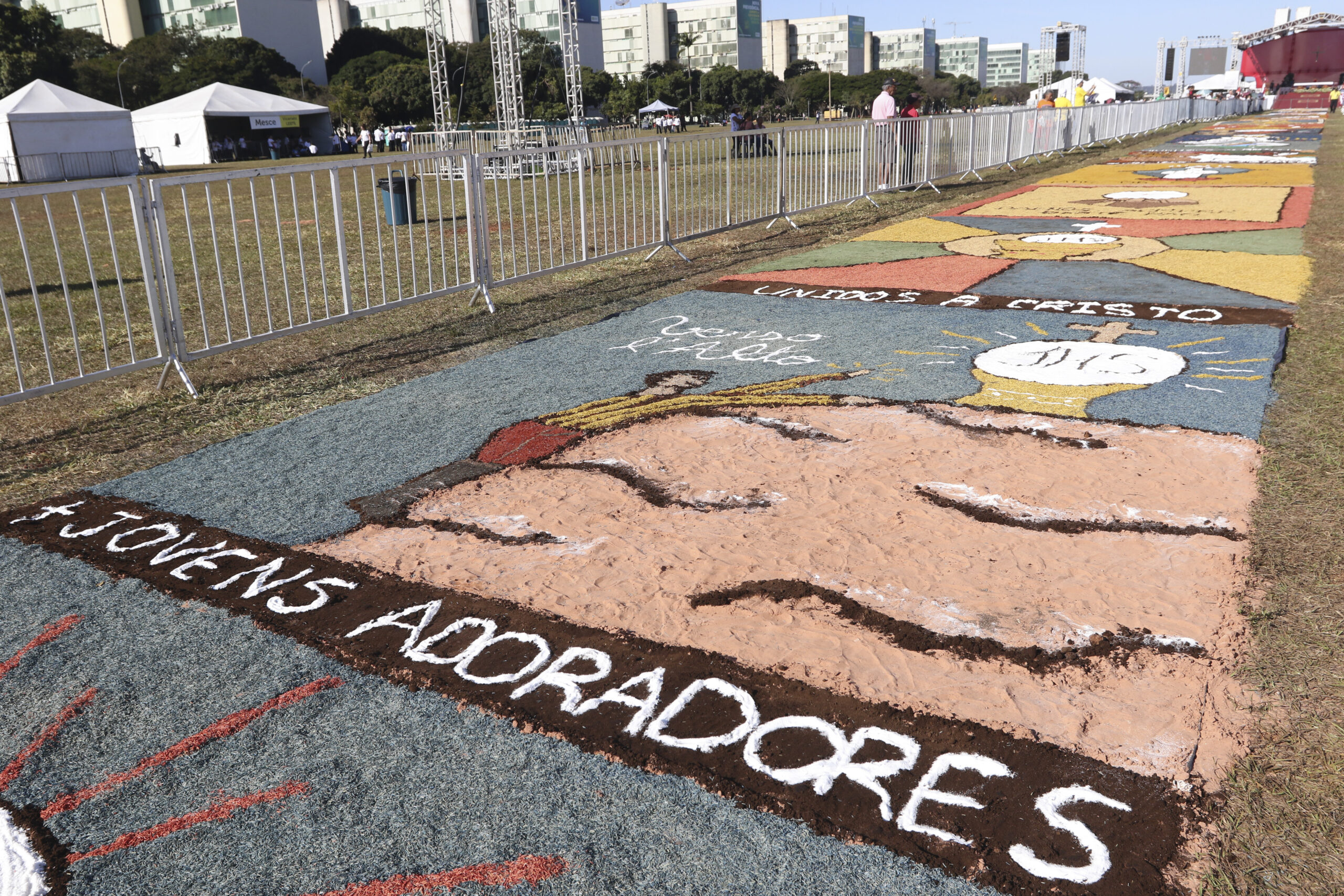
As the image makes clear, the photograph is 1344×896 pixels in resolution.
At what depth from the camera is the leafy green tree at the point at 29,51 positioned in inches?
2190

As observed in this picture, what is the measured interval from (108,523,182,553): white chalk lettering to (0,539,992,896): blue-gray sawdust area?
32.8 inches

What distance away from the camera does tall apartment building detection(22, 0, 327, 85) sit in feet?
315

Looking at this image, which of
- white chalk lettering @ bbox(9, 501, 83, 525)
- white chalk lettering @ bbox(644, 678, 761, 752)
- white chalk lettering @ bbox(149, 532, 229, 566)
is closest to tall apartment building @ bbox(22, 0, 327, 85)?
white chalk lettering @ bbox(9, 501, 83, 525)

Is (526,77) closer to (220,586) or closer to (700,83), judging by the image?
(700,83)

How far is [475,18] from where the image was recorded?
126m

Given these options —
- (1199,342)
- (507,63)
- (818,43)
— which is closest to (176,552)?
(1199,342)

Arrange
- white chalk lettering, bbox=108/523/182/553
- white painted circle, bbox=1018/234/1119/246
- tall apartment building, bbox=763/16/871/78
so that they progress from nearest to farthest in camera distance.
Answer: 1. white chalk lettering, bbox=108/523/182/553
2. white painted circle, bbox=1018/234/1119/246
3. tall apartment building, bbox=763/16/871/78

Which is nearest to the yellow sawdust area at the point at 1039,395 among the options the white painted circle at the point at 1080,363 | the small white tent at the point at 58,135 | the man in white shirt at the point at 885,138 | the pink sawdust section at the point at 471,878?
the white painted circle at the point at 1080,363

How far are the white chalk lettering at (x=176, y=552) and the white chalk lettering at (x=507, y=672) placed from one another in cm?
130

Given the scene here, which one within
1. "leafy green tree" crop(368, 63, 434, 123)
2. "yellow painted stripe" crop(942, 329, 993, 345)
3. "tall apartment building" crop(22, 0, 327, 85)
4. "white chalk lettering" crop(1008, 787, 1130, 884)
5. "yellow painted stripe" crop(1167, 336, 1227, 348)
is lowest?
"white chalk lettering" crop(1008, 787, 1130, 884)

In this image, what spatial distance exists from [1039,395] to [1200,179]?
1689cm

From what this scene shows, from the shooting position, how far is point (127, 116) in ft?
121

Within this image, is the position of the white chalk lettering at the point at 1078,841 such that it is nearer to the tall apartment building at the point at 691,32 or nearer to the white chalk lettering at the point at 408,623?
the white chalk lettering at the point at 408,623

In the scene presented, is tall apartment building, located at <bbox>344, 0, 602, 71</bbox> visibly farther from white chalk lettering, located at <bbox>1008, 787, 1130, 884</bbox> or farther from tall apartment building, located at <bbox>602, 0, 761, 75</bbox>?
white chalk lettering, located at <bbox>1008, 787, 1130, 884</bbox>
